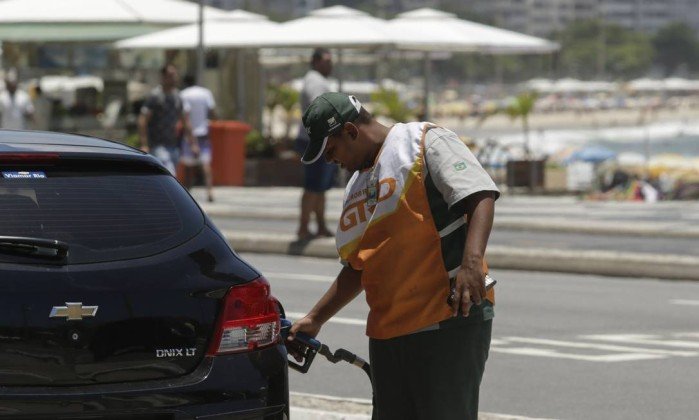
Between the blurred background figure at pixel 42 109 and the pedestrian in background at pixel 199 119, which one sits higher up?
the pedestrian in background at pixel 199 119

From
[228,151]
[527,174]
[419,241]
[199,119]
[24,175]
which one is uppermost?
[24,175]

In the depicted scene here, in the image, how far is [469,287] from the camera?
495cm

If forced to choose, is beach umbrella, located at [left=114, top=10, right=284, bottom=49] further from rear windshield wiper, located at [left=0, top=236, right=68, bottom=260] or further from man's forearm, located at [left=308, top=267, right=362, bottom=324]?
rear windshield wiper, located at [left=0, top=236, right=68, bottom=260]

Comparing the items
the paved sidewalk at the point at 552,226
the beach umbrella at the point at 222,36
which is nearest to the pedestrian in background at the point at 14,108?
the beach umbrella at the point at 222,36

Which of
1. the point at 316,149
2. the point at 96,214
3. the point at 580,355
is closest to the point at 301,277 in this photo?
the point at 580,355

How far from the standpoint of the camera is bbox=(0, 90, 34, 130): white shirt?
84.1 feet

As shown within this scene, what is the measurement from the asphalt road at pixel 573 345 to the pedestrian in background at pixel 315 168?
31.0 inches

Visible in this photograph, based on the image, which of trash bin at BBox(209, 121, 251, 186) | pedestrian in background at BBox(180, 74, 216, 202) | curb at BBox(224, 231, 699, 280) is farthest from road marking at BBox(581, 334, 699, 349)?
trash bin at BBox(209, 121, 251, 186)

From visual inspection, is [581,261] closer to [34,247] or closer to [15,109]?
[34,247]

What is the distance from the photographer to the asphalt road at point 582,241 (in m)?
15.6

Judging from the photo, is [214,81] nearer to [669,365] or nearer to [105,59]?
[105,59]

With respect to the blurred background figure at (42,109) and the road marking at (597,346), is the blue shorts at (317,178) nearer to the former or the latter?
the road marking at (597,346)

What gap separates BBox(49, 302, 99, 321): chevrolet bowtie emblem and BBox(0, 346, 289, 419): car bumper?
212 millimetres

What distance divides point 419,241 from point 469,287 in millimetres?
234
